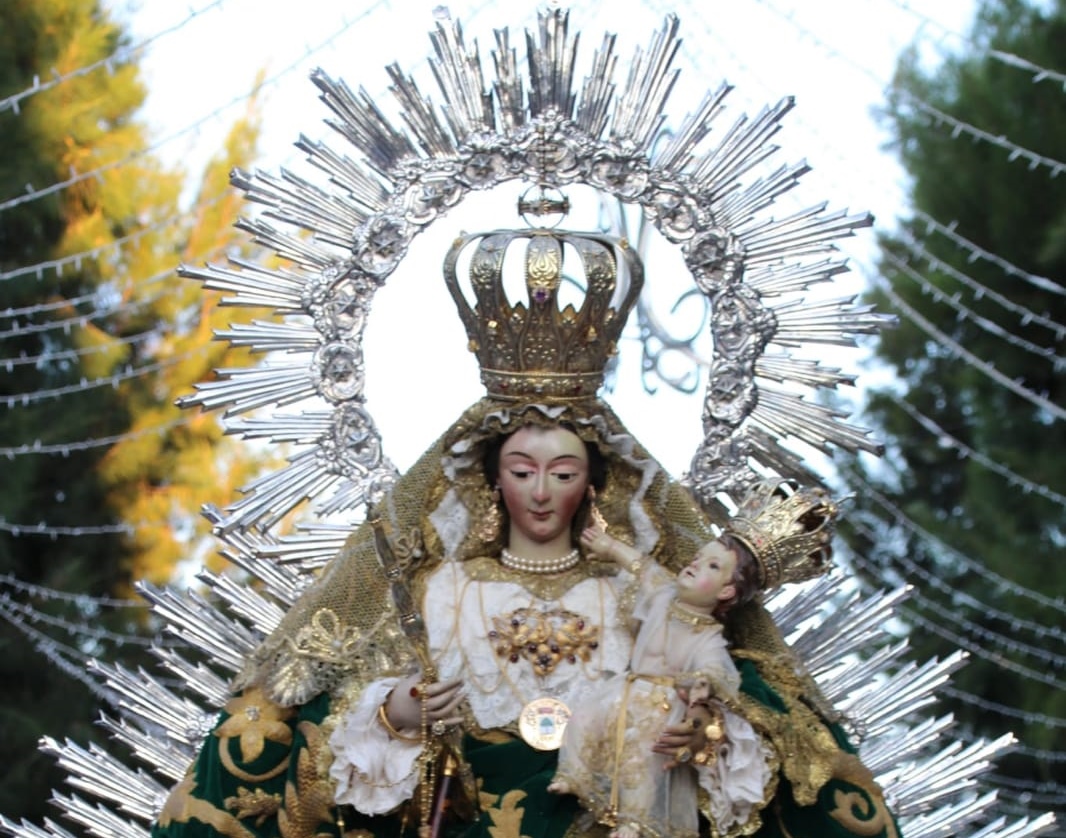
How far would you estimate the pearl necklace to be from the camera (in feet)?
24.3

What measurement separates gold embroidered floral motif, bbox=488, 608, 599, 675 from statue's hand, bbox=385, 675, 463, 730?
0.35 metres

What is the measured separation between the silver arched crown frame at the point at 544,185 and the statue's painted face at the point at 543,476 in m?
0.53

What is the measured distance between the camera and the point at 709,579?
22.7 feet

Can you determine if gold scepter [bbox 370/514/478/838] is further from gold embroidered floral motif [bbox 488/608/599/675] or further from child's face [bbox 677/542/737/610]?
child's face [bbox 677/542/737/610]

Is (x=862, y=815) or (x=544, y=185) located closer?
(x=862, y=815)

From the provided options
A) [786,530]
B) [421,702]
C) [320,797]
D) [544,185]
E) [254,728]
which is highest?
[544,185]

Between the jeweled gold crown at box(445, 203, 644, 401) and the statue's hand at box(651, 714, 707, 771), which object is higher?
the jeweled gold crown at box(445, 203, 644, 401)

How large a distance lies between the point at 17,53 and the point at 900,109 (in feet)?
17.6

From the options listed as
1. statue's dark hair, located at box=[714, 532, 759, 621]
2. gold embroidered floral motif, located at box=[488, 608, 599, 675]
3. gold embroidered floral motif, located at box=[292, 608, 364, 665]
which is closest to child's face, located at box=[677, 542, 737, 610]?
statue's dark hair, located at box=[714, 532, 759, 621]

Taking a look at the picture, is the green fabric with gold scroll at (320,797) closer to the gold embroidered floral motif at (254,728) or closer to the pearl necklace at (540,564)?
the gold embroidered floral motif at (254,728)

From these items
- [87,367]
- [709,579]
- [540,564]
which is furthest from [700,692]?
[87,367]

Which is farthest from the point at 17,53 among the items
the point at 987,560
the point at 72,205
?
the point at 987,560

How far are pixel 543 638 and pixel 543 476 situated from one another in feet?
1.45

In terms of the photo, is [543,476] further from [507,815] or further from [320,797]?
[320,797]
